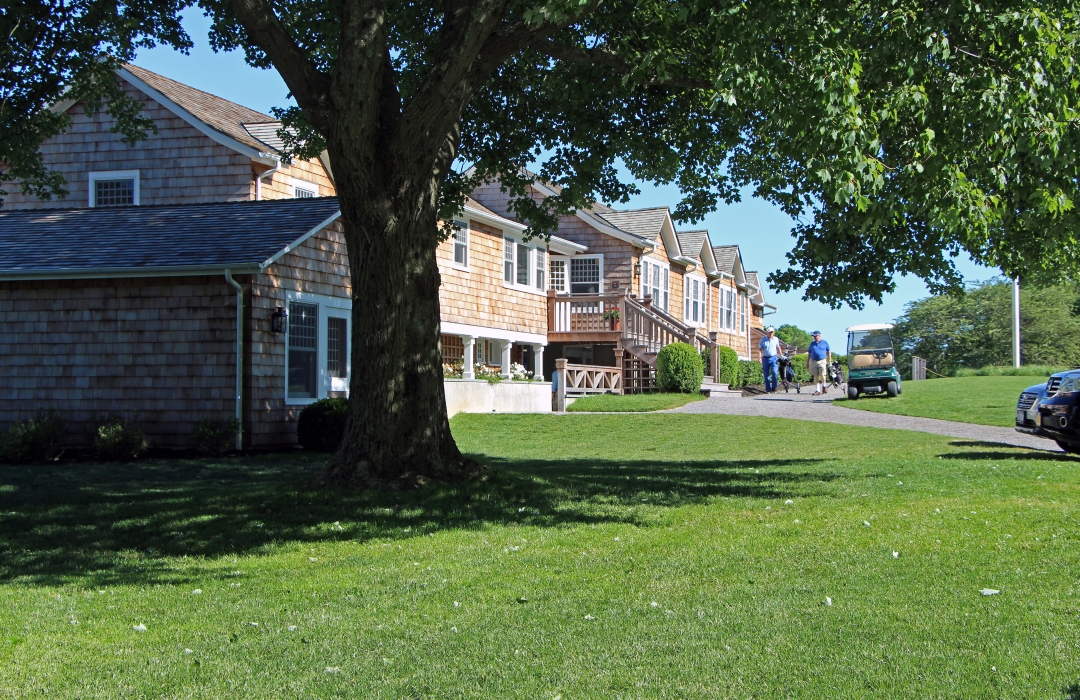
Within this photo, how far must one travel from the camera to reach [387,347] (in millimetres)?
10625

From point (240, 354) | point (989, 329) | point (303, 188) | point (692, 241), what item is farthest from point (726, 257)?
point (240, 354)

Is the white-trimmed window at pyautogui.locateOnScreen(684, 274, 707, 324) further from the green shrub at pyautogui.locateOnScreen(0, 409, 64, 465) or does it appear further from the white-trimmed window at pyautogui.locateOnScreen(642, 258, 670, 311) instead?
the green shrub at pyautogui.locateOnScreen(0, 409, 64, 465)

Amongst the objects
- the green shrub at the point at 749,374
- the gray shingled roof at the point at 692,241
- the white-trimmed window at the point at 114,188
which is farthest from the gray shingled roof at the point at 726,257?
the white-trimmed window at the point at 114,188

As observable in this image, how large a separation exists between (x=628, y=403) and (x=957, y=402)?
321 inches

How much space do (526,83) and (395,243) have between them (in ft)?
16.3

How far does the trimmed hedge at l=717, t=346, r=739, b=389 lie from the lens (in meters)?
34.8

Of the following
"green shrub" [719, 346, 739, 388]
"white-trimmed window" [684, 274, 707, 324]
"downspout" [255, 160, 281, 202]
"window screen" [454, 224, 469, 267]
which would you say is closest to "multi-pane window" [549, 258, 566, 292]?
"green shrub" [719, 346, 739, 388]

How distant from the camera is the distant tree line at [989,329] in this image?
52688 millimetres

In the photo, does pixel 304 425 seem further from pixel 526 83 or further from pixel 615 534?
pixel 615 534

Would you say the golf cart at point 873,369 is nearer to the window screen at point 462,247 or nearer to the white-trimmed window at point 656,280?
the white-trimmed window at point 656,280

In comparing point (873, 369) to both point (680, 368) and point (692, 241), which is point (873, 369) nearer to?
point (680, 368)

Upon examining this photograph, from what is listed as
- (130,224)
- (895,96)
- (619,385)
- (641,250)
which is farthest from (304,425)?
(641,250)

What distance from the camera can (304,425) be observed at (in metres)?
17.2

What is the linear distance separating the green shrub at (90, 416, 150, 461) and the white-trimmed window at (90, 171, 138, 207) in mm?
8263
